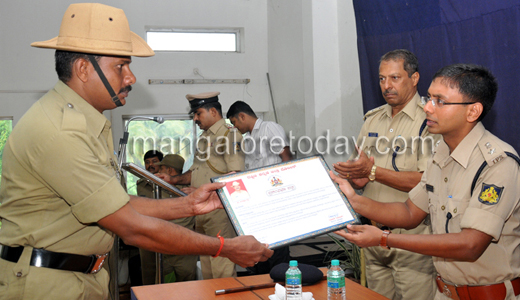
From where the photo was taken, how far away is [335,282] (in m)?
1.79

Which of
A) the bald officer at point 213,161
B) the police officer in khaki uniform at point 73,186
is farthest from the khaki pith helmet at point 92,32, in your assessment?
the bald officer at point 213,161

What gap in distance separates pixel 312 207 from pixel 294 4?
404 cm

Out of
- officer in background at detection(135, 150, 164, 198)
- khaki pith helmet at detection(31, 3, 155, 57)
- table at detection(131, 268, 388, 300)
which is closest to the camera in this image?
khaki pith helmet at detection(31, 3, 155, 57)

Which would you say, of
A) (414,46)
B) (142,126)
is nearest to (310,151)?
(414,46)

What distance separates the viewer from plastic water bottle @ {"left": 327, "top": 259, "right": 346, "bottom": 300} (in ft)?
5.85

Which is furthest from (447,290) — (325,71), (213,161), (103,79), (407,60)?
(325,71)

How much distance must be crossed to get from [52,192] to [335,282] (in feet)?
3.74

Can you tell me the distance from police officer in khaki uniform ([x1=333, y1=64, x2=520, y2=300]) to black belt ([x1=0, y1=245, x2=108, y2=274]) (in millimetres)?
1110

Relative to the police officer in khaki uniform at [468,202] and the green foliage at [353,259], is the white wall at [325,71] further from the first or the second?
the police officer in khaki uniform at [468,202]

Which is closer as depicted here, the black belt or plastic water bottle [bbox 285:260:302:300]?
the black belt

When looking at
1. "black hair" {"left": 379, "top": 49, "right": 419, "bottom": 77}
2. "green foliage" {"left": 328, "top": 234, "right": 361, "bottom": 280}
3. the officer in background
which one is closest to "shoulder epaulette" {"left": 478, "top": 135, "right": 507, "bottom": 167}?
"black hair" {"left": 379, "top": 49, "right": 419, "bottom": 77}

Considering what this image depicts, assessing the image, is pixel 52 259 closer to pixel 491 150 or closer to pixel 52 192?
→ pixel 52 192

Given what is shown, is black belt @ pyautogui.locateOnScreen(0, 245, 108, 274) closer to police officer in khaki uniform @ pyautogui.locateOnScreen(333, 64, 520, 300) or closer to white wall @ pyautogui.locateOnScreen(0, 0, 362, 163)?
police officer in khaki uniform @ pyautogui.locateOnScreen(333, 64, 520, 300)

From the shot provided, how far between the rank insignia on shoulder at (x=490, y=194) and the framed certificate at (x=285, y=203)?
573 mm
